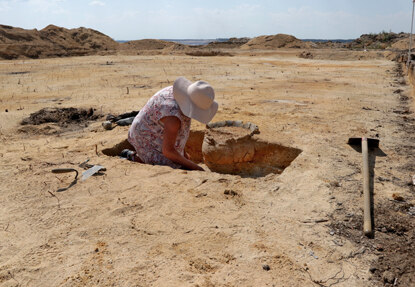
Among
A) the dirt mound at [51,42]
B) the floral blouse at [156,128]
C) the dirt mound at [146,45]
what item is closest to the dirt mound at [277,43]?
the dirt mound at [146,45]

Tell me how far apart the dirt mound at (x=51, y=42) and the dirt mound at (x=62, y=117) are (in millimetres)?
12291

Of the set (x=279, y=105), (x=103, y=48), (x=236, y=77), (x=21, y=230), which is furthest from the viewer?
(x=103, y=48)

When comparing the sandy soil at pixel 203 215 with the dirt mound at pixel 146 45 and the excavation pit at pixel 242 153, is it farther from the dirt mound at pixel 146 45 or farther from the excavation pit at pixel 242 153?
the dirt mound at pixel 146 45

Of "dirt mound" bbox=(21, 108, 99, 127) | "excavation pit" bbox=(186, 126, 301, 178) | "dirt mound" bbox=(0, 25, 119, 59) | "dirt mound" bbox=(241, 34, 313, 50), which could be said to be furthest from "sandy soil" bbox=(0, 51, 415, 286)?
A: "dirt mound" bbox=(241, 34, 313, 50)

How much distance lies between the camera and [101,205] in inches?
112

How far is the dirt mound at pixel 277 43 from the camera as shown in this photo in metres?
24.8

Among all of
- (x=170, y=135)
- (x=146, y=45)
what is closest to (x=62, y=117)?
(x=170, y=135)

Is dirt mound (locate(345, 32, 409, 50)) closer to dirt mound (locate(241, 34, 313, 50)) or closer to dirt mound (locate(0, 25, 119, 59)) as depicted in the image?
dirt mound (locate(241, 34, 313, 50))

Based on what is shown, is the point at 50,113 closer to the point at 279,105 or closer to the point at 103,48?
the point at 279,105

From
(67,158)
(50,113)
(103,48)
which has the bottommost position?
(67,158)

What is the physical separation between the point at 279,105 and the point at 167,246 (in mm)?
4545

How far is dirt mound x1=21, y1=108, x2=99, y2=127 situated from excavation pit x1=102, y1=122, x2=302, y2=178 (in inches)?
63.0

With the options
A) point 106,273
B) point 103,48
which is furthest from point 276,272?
point 103,48

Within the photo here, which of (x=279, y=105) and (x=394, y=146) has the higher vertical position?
(x=279, y=105)
